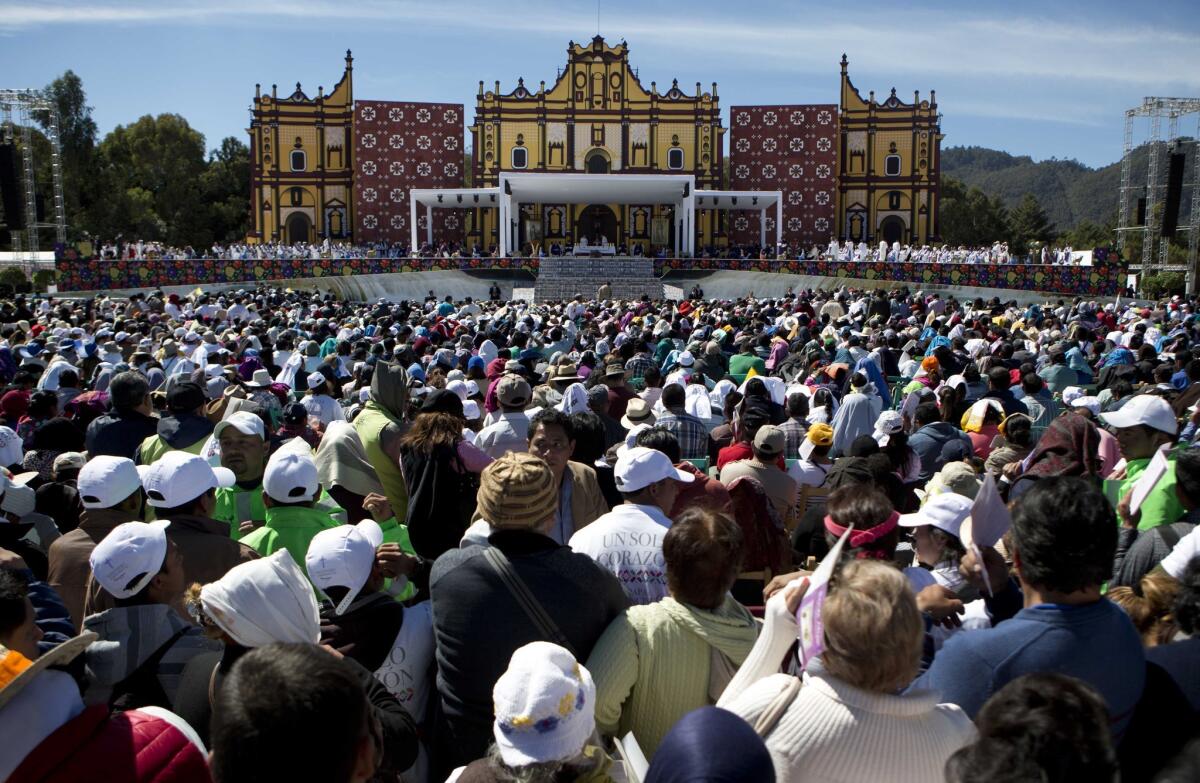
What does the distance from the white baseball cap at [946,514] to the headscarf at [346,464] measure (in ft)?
11.4

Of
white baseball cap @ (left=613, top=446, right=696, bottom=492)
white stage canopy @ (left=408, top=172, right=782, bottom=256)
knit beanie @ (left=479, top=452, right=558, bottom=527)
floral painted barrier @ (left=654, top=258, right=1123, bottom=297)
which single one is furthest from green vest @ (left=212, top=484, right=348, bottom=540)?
white stage canopy @ (left=408, top=172, right=782, bottom=256)

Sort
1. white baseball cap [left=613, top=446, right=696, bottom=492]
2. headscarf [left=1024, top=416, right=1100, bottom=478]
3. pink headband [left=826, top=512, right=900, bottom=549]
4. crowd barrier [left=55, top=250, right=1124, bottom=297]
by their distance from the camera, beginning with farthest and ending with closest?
crowd barrier [left=55, top=250, right=1124, bottom=297] → headscarf [left=1024, top=416, right=1100, bottom=478] → white baseball cap [left=613, top=446, right=696, bottom=492] → pink headband [left=826, top=512, right=900, bottom=549]

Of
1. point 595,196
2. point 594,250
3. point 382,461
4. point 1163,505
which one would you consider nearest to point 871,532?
point 1163,505

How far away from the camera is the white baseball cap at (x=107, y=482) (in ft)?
15.8

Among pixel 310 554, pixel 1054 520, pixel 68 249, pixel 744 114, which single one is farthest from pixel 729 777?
pixel 744 114

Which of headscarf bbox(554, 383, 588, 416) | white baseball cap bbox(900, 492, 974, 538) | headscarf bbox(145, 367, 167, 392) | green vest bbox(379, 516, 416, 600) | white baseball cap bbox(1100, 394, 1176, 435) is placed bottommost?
green vest bbox(379, 516, 416, 600)

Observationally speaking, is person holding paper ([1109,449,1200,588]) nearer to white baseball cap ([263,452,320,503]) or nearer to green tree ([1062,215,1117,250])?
white baseball cap ([263,452,320,503])

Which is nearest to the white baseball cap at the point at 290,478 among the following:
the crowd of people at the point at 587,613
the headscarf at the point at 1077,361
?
the crowd of people at the point at 587,613

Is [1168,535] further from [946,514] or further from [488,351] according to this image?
[488,351]

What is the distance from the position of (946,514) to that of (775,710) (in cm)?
165

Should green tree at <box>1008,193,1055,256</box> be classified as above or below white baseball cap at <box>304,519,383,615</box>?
above

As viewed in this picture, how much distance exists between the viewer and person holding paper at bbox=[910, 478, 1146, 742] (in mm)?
2918

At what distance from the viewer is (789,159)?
55781mm

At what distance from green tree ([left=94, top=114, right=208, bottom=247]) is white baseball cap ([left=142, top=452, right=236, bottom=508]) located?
6081cm
